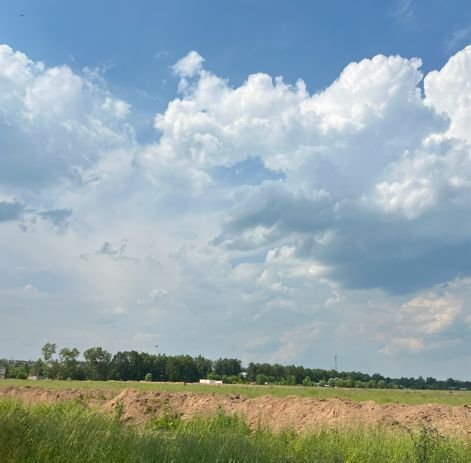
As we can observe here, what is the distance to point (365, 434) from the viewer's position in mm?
17328

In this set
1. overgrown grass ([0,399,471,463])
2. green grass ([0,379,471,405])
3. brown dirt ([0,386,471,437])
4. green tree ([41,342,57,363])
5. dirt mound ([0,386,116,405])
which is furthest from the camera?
green tree ([41,342,57,363])

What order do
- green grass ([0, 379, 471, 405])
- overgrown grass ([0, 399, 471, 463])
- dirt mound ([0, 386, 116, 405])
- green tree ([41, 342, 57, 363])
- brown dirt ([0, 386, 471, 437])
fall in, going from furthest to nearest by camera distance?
1. green tree ([41, 342, 57, 363])
2. green grass ([0, 379, 471, 405])
3. dirt mound ([0, 386, 116, 405])
4. brown dirt ([0, 386, 471, 437])
5. overgrown grass ([0, 399, 471, 463])

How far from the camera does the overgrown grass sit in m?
9.87

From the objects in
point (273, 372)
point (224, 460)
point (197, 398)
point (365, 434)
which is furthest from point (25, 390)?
point (273, 372)

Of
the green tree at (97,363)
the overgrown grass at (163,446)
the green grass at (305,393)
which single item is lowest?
the overgrown grass at (163,446)

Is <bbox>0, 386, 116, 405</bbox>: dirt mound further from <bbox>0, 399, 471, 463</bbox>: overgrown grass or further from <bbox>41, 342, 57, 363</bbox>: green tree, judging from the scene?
<bbox>41, 342, 57, 363</bbox>: green tree

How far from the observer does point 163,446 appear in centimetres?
1128

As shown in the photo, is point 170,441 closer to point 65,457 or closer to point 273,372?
point 65,457

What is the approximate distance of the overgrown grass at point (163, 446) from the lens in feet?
32.4

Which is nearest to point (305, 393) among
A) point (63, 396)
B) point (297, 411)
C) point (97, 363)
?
point (63, 396)

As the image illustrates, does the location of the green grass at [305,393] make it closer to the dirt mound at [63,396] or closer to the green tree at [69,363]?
the dirt mound at [63,396]

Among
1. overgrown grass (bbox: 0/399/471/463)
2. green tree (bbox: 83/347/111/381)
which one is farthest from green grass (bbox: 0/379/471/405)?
green tree (bbox: 83/347/111/381)

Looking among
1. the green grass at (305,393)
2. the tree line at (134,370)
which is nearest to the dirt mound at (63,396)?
the green grass at (305,393)

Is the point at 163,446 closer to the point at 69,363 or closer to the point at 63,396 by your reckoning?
the point at 63,396
